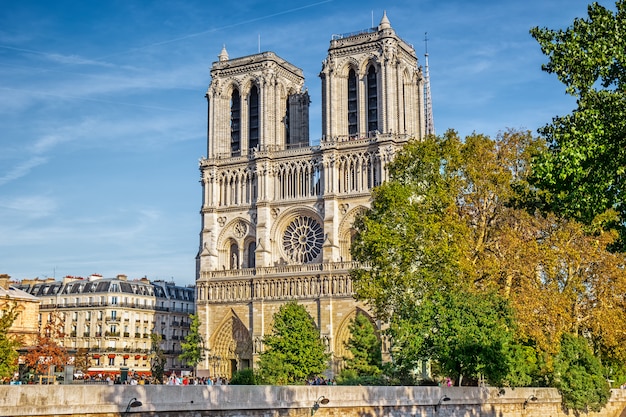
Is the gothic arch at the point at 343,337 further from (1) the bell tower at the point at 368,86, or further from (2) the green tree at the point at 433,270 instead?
(2) the green tree at the point at 433,270

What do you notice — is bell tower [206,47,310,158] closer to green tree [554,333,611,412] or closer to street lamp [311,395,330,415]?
green tree [554,333,611,412]

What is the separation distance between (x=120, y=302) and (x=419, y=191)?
39.7 m

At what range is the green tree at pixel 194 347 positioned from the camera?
196 ft

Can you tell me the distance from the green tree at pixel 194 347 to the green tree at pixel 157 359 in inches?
63.7

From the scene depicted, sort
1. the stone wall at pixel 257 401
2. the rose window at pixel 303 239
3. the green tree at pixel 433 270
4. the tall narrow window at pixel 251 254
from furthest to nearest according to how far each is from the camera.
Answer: the tall narrow window at pixel 251 254
the rose window at pixel 303 239
the green tree at pixel 433 270
the stone wall at pixel 257 401

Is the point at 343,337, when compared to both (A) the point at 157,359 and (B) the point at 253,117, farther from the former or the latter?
(B) the point at 253,117

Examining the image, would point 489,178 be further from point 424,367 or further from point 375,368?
point 375,368

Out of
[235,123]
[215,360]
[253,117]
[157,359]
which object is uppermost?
[253,117]

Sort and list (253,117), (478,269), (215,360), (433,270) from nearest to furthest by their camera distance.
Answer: (433,270), (478,269), (215,360), (253,117)

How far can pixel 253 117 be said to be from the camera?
6550cm

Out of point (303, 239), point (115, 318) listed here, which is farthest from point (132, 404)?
point (115, 318)

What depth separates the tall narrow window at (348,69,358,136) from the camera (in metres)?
61.7

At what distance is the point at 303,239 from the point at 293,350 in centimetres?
1165

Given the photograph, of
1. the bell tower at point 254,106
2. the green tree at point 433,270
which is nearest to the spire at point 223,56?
the bell tower at point 254,106
